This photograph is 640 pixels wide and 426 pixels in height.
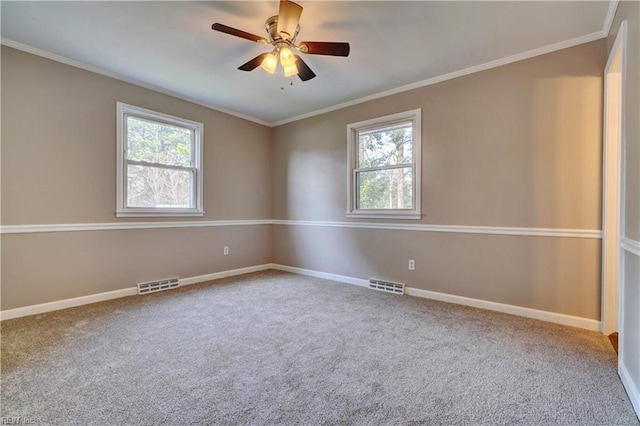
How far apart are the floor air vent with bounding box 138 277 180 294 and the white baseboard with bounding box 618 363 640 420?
14.1 ft

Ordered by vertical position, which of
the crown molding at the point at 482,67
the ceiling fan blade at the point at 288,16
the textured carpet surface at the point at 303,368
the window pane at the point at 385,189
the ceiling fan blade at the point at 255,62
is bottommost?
the textured carpet surface at the point at 303,368

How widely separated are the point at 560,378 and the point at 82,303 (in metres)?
4.26

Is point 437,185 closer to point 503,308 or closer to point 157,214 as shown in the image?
point 503,308

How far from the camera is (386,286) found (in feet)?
12.4

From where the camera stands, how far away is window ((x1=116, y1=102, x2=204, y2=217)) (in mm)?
3492

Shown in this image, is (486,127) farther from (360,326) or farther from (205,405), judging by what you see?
(205,405)

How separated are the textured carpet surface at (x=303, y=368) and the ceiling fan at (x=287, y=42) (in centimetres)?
225

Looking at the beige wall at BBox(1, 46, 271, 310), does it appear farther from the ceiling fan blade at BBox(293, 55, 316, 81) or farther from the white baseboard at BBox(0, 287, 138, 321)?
the ceiling fan blade at BBox(293, 55, 316, 81)

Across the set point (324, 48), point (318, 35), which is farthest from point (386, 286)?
point (318, 35)

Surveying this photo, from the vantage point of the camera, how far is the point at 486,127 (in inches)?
122

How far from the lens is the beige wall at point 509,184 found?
2613 mm

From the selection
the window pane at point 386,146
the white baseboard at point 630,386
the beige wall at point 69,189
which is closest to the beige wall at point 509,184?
the window pane at point 386,146

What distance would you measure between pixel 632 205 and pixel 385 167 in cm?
246

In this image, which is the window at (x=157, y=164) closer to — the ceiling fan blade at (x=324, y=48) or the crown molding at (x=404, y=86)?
the crown molding at (x=404, y=86)
